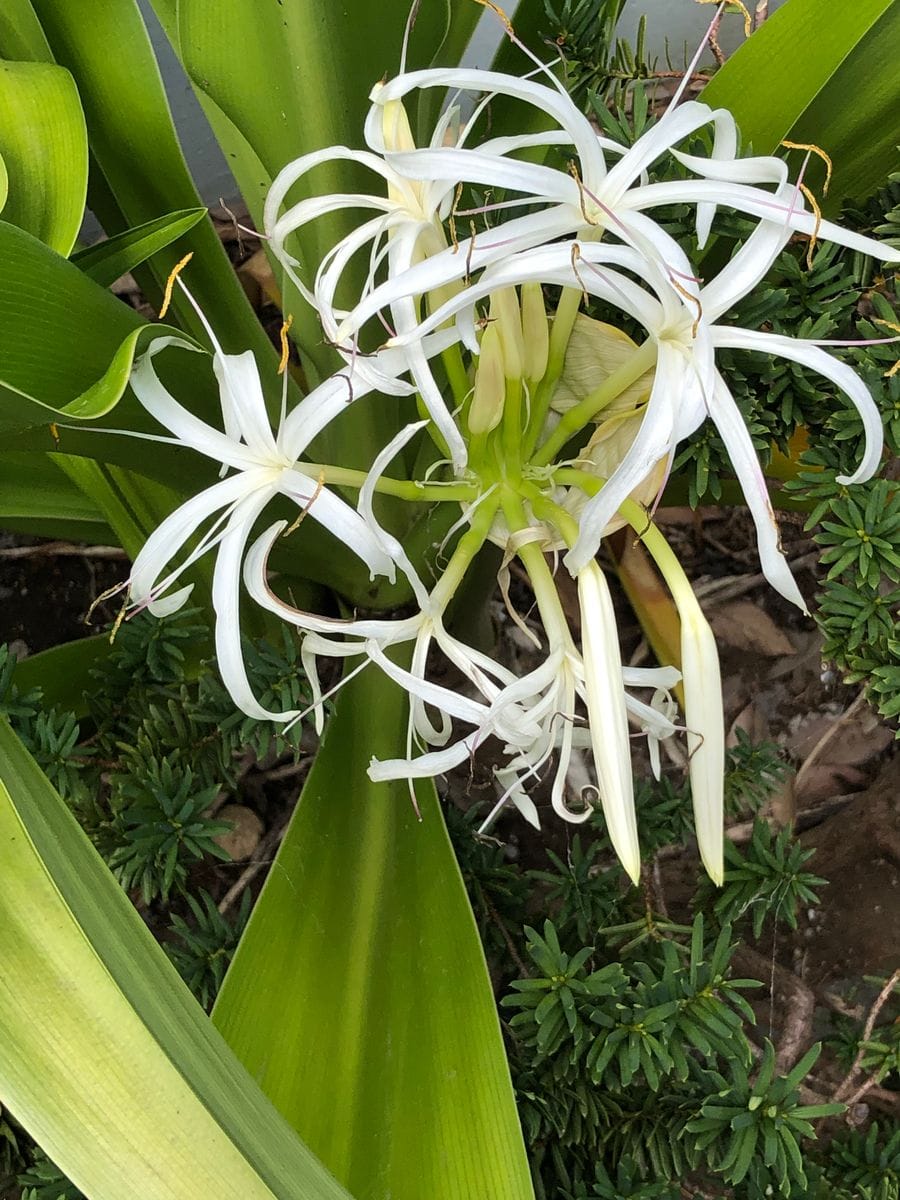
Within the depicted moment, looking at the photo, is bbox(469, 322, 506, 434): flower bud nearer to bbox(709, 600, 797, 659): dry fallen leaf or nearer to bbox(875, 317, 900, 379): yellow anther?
bbox(875, 317, 900, 379): yellow anther

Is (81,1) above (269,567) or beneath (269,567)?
above

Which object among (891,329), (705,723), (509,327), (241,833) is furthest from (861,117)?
(241,833)

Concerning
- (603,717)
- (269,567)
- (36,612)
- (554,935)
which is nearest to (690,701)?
(603,717)

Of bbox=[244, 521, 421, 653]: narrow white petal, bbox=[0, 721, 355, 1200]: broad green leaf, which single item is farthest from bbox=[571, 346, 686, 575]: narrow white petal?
bbox=[0, 721, 355, 1200]: broad green leaf

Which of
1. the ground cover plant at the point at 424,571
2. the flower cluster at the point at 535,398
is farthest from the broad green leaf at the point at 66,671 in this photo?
the flower cluster at the point at 535,398

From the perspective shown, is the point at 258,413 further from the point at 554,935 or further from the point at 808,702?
the point at 808,702

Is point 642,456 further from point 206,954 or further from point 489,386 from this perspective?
point 206,954

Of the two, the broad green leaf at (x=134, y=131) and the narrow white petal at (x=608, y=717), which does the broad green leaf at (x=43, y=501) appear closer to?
the broad green leaf at (x=134, y=131)
